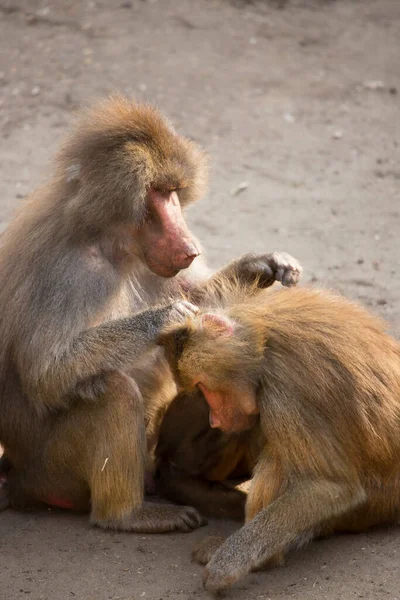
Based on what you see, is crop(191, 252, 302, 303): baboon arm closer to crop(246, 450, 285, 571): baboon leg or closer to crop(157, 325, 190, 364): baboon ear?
crop(157, 325, 190, 364): baboon ear

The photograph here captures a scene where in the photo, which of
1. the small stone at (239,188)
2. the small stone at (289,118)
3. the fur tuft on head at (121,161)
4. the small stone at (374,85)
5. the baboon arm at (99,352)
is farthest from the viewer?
the small stone at (374,85)

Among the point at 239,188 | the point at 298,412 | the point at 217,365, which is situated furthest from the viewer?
the point at 239,188

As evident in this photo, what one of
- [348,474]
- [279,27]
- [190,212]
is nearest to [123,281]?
[348,474]

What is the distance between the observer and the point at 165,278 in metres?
5.10

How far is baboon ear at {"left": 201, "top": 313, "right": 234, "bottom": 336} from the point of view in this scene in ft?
14.4

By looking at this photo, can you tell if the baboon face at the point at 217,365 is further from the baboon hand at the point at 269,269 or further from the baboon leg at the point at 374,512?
the baboon hand at the point at 269,269

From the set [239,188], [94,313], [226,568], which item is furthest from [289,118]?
[226,568]

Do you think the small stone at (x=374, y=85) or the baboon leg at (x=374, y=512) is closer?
the baboon leg at (x=374, y=512)

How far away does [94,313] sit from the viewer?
15.3 ft

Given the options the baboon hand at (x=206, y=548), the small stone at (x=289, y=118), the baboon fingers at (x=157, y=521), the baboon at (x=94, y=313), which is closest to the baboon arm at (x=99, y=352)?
the baboon at (x=94, y=313)

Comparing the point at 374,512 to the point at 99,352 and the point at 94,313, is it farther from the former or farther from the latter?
the point at 94,313

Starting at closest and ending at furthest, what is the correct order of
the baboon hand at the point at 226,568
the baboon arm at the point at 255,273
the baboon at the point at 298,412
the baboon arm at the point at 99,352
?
the baboon hand at the point at 226,568 → the baboon at the point at 298,412 → the baboon arm at the point at 99,352 → the baboon arm at the point at 255,273

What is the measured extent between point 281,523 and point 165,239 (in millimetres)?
1349

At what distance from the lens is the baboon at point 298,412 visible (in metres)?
4.18
